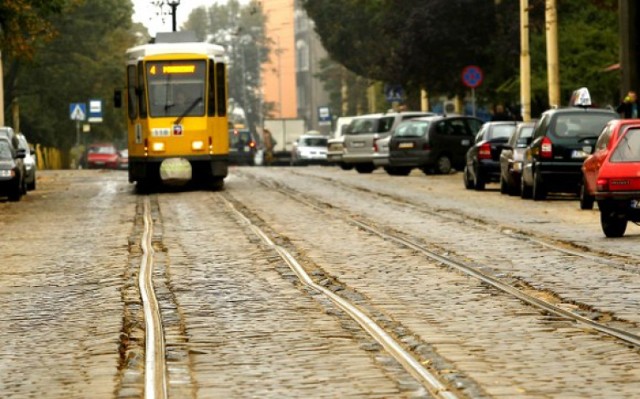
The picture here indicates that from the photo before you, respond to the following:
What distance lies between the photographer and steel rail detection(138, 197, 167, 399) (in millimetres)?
9867

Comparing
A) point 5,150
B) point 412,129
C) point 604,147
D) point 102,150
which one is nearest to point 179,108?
point 5,150

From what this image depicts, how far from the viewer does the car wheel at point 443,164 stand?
166ft

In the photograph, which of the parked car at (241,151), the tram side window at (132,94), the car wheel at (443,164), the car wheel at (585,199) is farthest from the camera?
the parked car at (241,151)

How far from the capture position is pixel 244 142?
9050cm

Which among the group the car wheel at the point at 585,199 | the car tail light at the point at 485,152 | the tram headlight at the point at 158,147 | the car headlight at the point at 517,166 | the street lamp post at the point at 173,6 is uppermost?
the street lamp post at the point at 173,6

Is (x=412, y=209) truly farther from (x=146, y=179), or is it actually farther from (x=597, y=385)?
(x=597, y=385)

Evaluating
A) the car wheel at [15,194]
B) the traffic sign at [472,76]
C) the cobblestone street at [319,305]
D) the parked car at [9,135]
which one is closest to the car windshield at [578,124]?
the cobblestone street at [319,305]

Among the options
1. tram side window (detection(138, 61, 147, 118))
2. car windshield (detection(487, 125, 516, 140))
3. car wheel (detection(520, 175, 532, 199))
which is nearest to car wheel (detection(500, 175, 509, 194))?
car wheel (detection(520, 175, 532, 199))

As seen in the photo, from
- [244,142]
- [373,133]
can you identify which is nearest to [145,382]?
[373,133]

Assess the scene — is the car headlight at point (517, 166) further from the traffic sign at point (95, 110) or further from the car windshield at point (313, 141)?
the car windshield at point (313, 141)

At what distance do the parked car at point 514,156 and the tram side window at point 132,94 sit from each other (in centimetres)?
834

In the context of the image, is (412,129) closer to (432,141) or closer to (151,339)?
(432,141)

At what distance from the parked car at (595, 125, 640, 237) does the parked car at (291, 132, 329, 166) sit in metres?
60.5

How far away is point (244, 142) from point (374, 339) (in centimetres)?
7874
